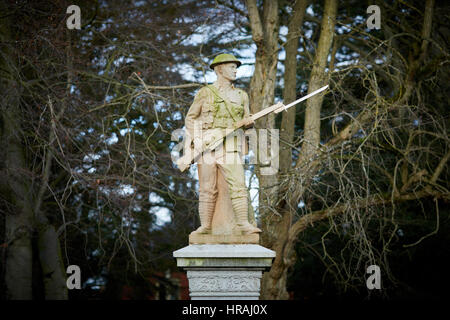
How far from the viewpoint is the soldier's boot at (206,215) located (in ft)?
20.5

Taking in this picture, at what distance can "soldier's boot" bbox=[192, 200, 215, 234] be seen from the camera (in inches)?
247

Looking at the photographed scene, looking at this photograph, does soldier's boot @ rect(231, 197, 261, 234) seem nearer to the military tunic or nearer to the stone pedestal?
the military tunic

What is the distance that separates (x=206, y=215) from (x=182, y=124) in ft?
15.9

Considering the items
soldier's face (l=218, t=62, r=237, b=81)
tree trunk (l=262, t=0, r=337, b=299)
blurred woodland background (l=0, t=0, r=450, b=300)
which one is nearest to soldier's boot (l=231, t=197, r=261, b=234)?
soldier's face (l=218, t=62, r=237, b=81)

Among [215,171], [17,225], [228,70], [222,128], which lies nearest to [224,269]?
[215,171]

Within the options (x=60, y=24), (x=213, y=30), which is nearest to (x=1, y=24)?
(x=60, y=24)

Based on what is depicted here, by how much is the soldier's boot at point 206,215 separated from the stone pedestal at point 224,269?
287mm

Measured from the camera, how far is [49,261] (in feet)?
40.8

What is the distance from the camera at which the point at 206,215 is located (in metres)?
6.32

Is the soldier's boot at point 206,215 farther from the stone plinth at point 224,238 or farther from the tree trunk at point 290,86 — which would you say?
the tree trunk at point 290,86

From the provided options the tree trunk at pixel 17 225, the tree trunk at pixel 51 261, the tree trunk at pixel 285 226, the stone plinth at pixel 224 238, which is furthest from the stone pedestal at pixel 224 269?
the tree trunk at pixel 51 261

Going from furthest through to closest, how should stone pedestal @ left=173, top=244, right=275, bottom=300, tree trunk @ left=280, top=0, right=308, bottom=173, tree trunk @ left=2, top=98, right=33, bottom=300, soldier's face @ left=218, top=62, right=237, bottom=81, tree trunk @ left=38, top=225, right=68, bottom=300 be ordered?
tree trunk @ left=38, top=225, right=68, bottom=300 < tree trunk @ left=2, top=98, right=33, bottom=300 < tree trunk @ left=280, top=0, right=308, bottom=173 < soldier's face @ left=218, top=62, right=237, bottom=81 < stone pedestal @ left=173, top=244, right=275, bottom=300

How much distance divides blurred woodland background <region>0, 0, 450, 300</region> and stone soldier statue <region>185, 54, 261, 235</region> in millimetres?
2101

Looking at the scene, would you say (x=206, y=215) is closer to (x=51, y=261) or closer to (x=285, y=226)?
(x=285, y=226)
